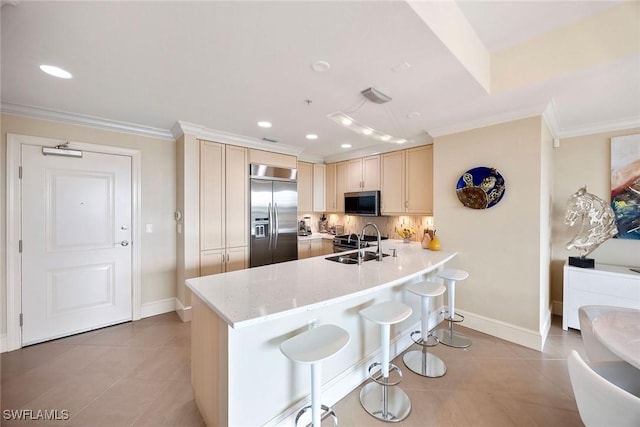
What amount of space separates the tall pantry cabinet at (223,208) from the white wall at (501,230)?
8.88 ft

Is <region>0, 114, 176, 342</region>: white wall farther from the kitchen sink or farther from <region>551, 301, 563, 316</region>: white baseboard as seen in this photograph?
<region>551, 301, 563, 316</region>: white baseboard

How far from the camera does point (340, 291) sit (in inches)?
62.2

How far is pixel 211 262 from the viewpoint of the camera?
3.39m

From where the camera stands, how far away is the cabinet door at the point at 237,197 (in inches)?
139

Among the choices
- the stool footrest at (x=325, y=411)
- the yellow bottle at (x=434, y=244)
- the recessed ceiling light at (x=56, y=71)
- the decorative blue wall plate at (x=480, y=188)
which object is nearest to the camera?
the stool footrest at (x=325, y=411)

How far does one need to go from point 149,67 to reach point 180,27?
2.00ft

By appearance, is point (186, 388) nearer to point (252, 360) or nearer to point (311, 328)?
point (252, 360)

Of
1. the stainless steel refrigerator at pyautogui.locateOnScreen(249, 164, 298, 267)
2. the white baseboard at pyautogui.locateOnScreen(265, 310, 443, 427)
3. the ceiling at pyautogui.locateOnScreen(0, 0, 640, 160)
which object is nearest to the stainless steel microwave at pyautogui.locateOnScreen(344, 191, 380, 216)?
the stainless steel refrigerator at pyautogui.locateOnScreen(249, 164, 298, 267)

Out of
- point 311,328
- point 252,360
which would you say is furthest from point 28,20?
point 311,328

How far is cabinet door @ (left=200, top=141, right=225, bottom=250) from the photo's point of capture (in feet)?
10.9

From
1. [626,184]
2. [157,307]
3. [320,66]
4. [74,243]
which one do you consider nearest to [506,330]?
[626,184]

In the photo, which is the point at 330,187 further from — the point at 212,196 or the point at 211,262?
the point at 211,262

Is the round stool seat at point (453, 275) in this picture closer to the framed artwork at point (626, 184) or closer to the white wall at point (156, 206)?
the framed artwork at point (626, 184)

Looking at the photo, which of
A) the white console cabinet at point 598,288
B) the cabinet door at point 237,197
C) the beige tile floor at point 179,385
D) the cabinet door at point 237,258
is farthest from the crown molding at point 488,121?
the cabinet door at point 237,258
